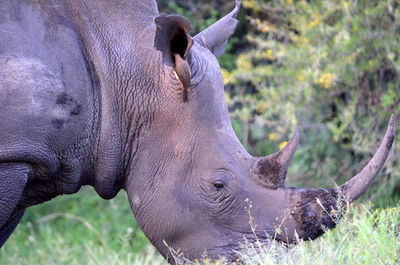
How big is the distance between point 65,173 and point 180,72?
0.89m

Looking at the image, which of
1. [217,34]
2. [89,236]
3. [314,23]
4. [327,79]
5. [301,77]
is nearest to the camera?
[217,34]

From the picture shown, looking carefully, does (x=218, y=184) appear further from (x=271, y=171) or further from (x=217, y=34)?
(x=217, y=34)

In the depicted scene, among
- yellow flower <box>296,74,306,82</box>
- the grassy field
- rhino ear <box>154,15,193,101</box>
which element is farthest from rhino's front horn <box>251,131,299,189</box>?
yellow flower <box>296,74,306,82</box>

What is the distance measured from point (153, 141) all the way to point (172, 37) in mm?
658

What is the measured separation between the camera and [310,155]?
27.9 ft

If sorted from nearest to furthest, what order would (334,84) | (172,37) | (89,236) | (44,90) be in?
1. (44,90)
2. (172,37)
3. (334,84)
4. (89,236)

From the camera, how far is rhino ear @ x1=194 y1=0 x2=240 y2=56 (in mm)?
5582

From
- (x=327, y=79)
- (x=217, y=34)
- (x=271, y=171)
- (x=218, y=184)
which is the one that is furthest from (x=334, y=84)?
(x=218, y=184)

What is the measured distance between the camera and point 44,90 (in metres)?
4.72

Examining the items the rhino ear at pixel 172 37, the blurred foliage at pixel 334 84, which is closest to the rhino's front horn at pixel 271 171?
the rhino ear at pixel 172 37

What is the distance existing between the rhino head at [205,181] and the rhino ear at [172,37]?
0.4 inches

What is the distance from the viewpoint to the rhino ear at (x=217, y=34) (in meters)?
5.58

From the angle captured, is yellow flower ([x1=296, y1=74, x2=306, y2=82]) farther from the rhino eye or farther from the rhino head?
the rhino eye

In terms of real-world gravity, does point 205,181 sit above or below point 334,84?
above
